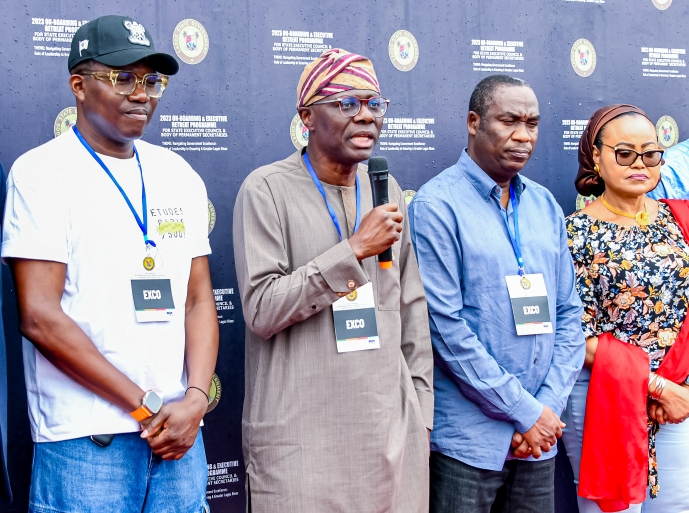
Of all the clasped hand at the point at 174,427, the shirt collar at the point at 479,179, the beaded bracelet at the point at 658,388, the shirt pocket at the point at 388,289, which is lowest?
the beaded bracelet at the point at 658,388

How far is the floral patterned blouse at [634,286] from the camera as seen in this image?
3.09 m

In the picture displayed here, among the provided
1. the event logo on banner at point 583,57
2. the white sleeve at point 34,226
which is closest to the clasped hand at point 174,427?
the white sleeve at point 34,226

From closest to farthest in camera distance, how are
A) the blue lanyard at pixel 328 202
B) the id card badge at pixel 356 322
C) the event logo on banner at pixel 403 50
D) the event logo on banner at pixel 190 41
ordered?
the id card badge at pixel 356 322 → the blue lanyard at pixel 328 202 → the event logo on banner at pixel 190 41 → the event logo on banner at pixel 403 50

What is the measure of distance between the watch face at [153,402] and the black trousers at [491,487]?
3.63 feet

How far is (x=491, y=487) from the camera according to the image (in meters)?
2.75

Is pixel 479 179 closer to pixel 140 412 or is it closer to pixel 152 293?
pixel 152 293

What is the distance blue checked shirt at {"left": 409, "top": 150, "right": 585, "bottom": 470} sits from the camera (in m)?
2.68

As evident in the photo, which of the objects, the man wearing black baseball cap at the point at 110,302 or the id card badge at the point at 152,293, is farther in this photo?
the id card badge at the point at 152,293

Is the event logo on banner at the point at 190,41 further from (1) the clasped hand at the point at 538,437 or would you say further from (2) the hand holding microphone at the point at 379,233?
(1) the clasped hand at the point at 538,437

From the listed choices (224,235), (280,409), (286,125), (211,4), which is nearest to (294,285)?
(280,409)

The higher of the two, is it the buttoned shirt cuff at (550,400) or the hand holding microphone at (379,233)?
the hand holding microphone at (379,233)

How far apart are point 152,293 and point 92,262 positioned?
0.19 m

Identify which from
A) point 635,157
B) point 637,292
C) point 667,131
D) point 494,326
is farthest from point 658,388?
point 667,131

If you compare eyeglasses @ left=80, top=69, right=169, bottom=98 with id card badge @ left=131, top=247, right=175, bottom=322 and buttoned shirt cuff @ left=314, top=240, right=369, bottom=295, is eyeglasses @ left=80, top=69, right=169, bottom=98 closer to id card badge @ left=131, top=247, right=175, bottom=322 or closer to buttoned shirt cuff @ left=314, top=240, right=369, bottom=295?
id card badge @ left=131, top=247, right=175, bottom=322
